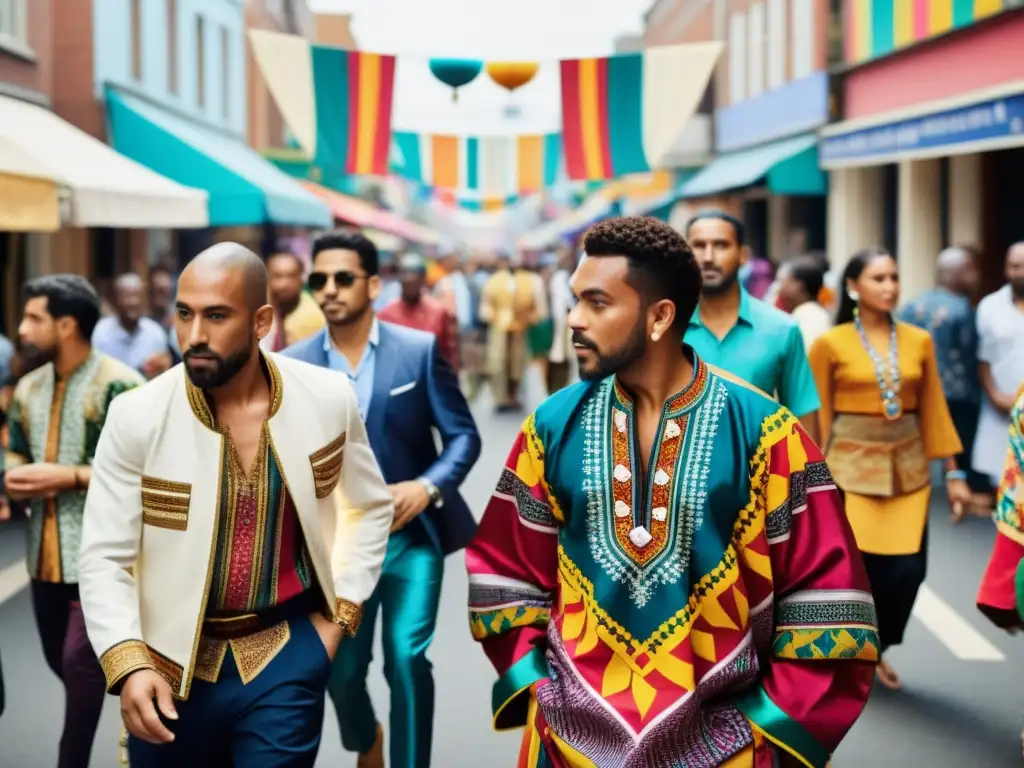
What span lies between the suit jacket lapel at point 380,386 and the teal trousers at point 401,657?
367mm

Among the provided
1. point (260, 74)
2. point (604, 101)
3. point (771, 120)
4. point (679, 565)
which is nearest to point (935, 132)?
point (604, 101)

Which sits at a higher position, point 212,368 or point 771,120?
point 771,120

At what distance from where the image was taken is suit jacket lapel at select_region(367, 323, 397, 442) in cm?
517

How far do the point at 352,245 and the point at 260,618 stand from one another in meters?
2.05

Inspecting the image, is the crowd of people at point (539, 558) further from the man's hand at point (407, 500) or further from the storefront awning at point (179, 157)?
the storefront awning at point (179, 157)

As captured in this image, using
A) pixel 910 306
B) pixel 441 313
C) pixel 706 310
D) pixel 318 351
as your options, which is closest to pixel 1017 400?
pixel 706 310

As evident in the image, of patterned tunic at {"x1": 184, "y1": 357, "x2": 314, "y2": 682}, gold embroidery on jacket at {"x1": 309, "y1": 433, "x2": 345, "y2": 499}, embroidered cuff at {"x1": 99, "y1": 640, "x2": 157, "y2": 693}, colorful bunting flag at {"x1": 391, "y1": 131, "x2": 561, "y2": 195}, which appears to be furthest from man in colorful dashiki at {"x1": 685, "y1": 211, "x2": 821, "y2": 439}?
colorful bunting flag at {"x1": 391, "y1": 131, "x2": 561, "y2": 195}

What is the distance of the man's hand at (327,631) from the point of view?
12.2 ft

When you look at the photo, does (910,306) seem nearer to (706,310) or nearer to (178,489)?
(706,310)

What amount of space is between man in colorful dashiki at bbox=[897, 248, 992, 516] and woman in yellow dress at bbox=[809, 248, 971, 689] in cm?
373

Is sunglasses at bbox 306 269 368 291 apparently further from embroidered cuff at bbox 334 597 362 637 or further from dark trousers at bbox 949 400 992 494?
dark trousers at bbox 949 400 992 494

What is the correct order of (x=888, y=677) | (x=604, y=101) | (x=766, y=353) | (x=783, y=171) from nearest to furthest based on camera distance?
(x=766, y=353), (x=888, y=677), (x=604, y=101), (x=783, y=171)

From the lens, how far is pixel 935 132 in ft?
53.5

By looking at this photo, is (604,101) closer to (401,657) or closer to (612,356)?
(401,657)
